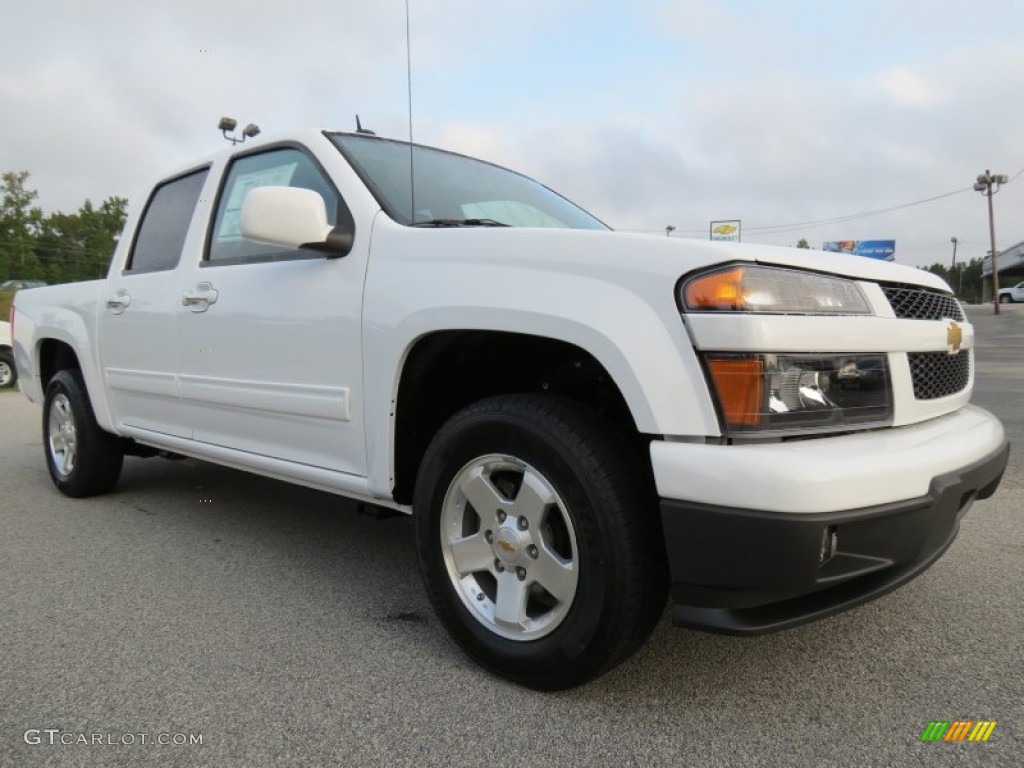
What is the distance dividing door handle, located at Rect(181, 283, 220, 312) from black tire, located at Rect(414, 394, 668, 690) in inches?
56.2

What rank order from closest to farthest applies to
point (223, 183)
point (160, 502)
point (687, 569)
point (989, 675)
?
1. point (687, 569)
2. point (989, 675)
3. point (223, 183)
4. point (160, 502)

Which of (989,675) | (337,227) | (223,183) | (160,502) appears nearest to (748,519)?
(989,675)

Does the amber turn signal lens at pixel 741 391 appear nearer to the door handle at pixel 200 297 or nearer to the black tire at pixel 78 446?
the door handle at pixel 200 297

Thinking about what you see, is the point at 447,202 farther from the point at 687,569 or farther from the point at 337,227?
the point at 687,569

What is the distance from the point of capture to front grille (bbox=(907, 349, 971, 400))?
2.04 meters

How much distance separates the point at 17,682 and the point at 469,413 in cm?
157

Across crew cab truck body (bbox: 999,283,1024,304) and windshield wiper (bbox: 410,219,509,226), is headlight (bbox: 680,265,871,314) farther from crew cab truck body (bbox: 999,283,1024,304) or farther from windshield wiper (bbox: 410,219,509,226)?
crew cab truck body (bbox: 999,283,1024,304)

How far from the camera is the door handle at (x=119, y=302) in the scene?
3.73 metres

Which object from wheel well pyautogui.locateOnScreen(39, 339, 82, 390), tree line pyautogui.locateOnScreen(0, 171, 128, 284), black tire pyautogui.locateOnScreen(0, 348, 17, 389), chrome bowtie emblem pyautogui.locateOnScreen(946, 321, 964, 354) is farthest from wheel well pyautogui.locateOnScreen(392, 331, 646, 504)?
tree line pyautogui.locateOnScreen(0, 171, 128, 284)

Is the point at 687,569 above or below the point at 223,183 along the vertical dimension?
below

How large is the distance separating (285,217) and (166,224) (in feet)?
5.89

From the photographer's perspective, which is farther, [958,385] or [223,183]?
[223,183]

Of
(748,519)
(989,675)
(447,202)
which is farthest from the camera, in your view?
(447,202)

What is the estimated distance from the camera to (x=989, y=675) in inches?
82.8
